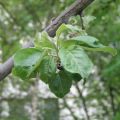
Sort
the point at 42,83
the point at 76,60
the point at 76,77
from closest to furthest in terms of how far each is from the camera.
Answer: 1. the point at 76,60
2. the point at 76,77
3. the point at 42,83

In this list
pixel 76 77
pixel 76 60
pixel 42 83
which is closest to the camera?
pixel 76 60

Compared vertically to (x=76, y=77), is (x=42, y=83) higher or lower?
higher

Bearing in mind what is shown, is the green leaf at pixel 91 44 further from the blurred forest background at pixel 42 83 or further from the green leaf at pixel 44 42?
the blurred forest background at pixel 42 83

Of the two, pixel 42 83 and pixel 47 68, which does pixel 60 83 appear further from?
pixel 42 83

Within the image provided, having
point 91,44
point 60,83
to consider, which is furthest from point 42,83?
point 91,44

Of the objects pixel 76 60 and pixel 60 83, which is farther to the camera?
pixel 60 83

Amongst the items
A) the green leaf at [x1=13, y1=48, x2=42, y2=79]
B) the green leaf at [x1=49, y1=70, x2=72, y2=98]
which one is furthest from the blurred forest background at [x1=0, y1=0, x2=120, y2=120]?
the green leaf at [x1=13, y1=48, x2=42, y2=79]
